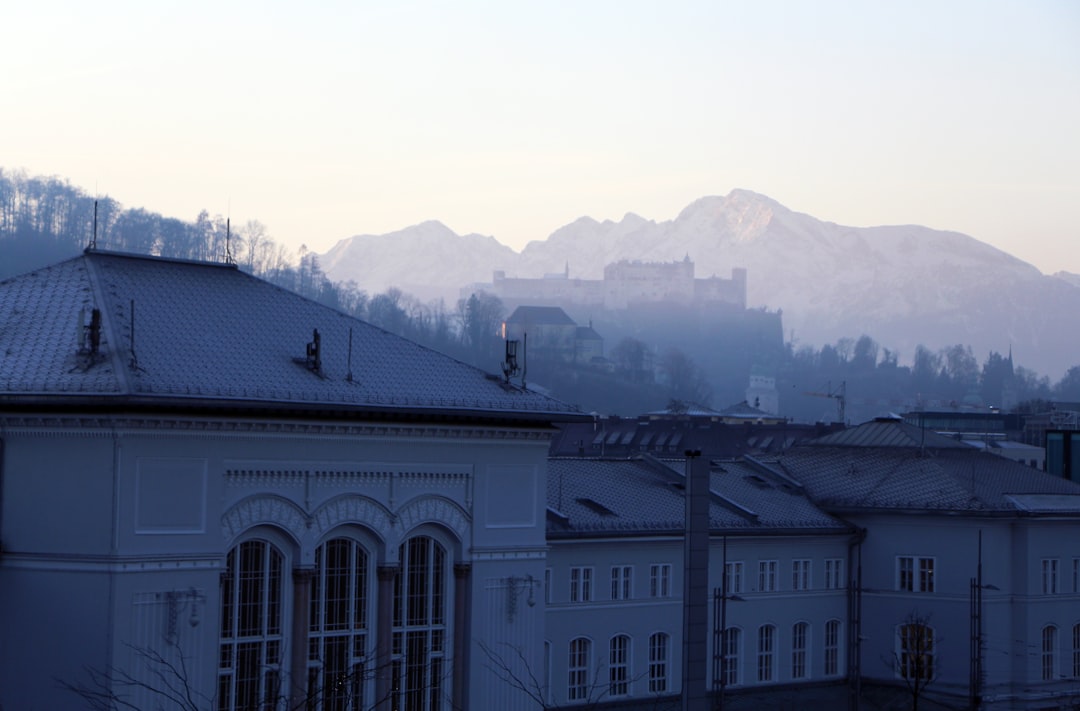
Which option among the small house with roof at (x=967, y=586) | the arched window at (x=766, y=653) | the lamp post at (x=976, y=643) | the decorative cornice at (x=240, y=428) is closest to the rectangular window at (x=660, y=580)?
the arched window at (x=766, y=653)

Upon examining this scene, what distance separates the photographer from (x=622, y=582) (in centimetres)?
5659

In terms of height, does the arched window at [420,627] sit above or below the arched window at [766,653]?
above

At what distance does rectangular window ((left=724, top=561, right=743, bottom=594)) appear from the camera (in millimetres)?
59938

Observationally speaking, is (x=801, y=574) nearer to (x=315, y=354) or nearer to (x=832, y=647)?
(x=832, y=647)

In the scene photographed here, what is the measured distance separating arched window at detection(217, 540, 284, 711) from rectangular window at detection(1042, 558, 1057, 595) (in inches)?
1407

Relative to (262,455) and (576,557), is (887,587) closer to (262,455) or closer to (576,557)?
(576,557)

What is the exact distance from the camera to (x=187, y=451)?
3769 centimetres

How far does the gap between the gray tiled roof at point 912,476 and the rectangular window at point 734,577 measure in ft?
25.7

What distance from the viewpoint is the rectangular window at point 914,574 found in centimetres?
6488

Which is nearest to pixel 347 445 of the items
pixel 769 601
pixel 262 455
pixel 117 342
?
pixel 262 455

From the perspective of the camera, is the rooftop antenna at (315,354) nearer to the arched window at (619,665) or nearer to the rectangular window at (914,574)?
the arched window at (619,665)

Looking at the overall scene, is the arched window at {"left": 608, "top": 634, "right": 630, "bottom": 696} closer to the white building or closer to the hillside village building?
the hillside village building

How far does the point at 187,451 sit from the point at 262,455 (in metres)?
2.08

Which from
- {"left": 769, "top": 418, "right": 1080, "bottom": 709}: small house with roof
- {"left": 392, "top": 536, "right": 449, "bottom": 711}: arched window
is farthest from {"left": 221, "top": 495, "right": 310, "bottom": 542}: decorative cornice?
{"left": 769, "top": 418, "right": 1080, "bottom": 709}: small house with roof
